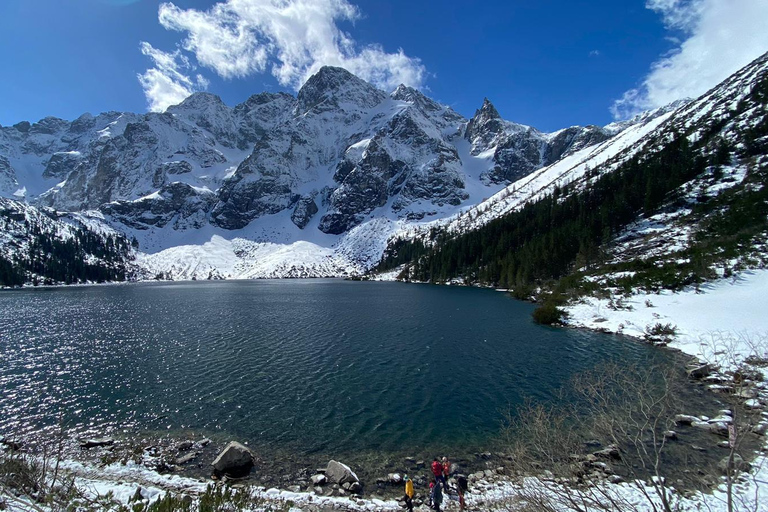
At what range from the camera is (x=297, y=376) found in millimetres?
33469

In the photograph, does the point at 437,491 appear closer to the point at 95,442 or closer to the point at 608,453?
the point at 608,453

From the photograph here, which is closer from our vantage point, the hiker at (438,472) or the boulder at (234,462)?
→ the hiker at (438,472)

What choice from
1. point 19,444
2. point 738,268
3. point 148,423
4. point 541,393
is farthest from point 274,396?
point 738,268

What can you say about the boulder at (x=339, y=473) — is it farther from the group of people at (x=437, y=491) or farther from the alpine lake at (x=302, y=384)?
the group of people at (x=437, y=491)

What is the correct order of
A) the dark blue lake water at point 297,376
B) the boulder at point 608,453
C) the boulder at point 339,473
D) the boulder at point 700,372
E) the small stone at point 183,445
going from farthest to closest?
the boulder at point 700,372, the dark blue lake water at point 297,376, the small stone at point 183,445, the boulder at point 608,453, the boulder at point 339,473

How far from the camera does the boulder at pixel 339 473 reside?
57.4 feet

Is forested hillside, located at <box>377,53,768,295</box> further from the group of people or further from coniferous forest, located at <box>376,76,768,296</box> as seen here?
the group of people

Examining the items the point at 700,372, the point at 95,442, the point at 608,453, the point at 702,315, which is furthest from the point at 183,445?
the point at 702,315

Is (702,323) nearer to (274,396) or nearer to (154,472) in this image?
(274,396)

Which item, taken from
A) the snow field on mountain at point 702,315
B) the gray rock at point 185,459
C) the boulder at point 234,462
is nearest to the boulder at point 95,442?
the gray rock at point 185,459

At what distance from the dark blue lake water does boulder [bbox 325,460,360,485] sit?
8.04ft

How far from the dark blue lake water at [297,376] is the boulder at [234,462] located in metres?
2.13

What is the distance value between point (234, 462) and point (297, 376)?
14970 mm

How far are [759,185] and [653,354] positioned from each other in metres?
68.1
